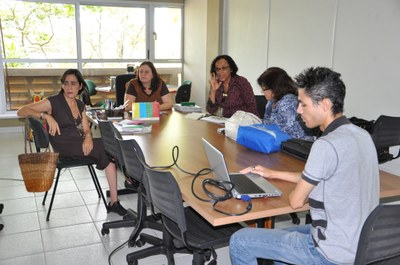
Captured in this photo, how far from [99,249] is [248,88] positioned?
2146mm

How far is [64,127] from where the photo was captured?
344cm

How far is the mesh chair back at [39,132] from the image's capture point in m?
3.19

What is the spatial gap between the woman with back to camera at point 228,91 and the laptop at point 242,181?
6.52 ft

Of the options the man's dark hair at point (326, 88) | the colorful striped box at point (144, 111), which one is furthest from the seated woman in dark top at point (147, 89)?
the man's dark hair at point (326, 88)

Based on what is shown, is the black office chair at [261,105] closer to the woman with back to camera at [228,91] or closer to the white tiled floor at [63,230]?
the woman with back to camera at [228,91]

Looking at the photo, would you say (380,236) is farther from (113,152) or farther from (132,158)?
(113,152)

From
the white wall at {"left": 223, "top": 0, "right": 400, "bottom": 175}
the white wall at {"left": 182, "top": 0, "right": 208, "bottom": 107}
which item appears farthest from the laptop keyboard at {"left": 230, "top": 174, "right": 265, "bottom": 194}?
the white wall at {"left": 182, "top": 0, "right": 208, "bottom": 107}

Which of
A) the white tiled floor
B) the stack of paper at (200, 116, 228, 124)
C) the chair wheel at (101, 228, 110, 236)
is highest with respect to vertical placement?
the stack of paper at (200, 116, 228, 124)

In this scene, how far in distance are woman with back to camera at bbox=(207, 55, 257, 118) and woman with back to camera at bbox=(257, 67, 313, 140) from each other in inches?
26.0

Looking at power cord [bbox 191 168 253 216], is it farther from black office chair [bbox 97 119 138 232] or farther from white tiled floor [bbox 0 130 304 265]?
white tiled floor [bbox 0 130 304 265]

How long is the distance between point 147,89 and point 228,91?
0.97 metres

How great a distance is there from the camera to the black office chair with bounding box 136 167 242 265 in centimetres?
175

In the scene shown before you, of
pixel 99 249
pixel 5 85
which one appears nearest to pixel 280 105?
pixel 99 249

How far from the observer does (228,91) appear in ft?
13.2
